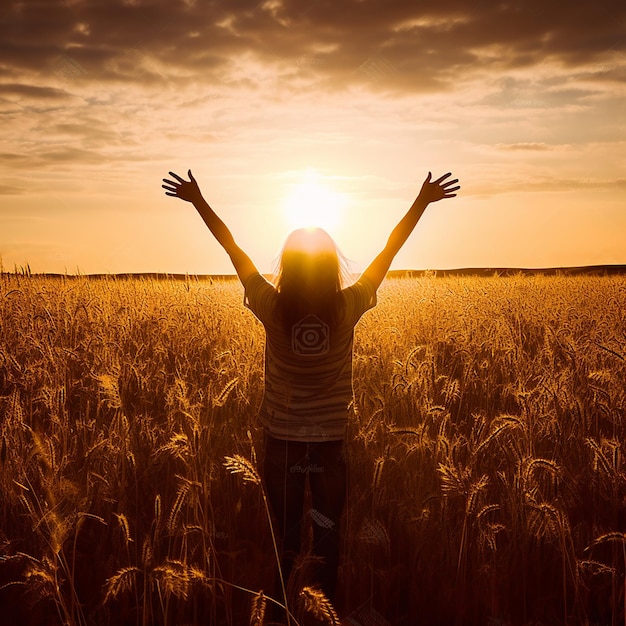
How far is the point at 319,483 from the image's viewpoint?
8.21ft

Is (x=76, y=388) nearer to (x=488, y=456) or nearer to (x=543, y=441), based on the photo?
(x=488, y=456)

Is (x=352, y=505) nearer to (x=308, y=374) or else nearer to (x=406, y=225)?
(x=308, y=374)

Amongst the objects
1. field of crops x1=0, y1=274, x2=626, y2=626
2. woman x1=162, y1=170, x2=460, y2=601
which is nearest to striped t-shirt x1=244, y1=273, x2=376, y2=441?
woman x1=162, y1=170, x2=460, y2=601

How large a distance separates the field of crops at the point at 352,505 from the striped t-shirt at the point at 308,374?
0.70 ft

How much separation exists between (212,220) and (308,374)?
95 cm

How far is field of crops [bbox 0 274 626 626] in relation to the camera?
251cm

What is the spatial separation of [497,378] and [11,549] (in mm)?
4284

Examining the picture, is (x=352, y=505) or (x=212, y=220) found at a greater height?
(x=212, y=220)

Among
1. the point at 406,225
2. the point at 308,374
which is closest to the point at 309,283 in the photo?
the point at 308,374

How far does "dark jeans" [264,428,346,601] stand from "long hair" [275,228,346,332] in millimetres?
510

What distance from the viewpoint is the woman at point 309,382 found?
2.37m

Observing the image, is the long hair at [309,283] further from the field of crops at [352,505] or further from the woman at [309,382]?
the field of crops at [352,505]

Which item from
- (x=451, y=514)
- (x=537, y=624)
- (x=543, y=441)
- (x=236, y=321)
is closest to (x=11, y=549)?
(x=451, y=514)

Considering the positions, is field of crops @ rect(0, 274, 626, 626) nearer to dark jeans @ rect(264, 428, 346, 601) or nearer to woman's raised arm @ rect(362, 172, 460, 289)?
dark jeans @ rect(264, 428, 346, 601)
